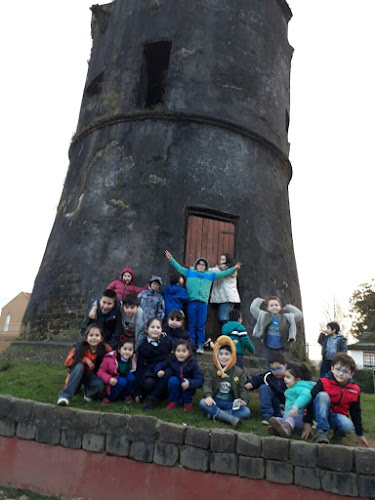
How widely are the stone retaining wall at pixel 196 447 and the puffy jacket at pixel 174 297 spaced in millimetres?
3180

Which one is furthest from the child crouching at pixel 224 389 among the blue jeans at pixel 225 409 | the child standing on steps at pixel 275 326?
the child standing on steps at pixel 275 326

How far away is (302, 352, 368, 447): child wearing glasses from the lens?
4.88 metres

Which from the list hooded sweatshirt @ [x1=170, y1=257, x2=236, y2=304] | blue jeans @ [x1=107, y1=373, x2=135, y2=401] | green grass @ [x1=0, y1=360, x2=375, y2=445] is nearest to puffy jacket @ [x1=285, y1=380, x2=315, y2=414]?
green grass @ [x1=0, y1=360, x2=375, y2=445]

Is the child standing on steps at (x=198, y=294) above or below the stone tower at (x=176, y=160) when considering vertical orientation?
below

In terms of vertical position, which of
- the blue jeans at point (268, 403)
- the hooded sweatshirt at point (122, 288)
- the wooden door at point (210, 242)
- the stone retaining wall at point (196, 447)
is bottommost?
the stone retaining wall at point (196, 447)

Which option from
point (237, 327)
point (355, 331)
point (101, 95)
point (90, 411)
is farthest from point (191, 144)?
point (355, 331)

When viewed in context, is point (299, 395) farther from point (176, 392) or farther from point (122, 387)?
point (122, 387)

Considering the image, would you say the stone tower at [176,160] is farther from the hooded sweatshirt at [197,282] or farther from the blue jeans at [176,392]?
the blue jeans at [176,392]

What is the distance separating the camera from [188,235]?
9.17 m

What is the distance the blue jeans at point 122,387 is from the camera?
18.6ft

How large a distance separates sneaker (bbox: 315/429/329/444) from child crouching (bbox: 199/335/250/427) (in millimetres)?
925

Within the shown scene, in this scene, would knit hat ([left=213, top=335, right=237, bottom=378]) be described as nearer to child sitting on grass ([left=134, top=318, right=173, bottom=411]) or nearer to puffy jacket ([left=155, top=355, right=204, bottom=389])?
puffy jacket ([left=155, top=355, right=204, bottom=389])

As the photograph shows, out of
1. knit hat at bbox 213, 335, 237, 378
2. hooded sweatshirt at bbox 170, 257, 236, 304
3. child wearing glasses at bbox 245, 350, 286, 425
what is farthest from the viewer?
hooded sweatshirt at bbox 170, 257, 236, 304

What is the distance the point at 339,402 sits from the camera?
16.5ft
